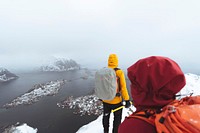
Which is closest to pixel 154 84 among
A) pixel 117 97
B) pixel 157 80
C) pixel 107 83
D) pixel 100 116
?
pixel 157 80

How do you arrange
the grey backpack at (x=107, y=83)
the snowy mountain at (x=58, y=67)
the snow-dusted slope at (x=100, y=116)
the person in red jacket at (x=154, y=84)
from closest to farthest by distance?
1. the person in red jacket at (x=154, y=84)
2. the grey backpack at (x=107, y=83)
3. the snow-dusted slope at (x=100, y=116)
4. the snowy mountain at (x=58, y=67)

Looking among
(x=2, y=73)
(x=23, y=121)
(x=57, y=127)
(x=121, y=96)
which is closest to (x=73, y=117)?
(x=57, y=127)

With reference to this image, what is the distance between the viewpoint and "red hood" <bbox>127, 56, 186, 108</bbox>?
3.69 ft

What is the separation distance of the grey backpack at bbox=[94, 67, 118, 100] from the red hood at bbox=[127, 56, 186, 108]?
2.01 metres

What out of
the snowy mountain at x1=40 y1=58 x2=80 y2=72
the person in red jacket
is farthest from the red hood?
the snowy mountain at x1=40 y1=58 x2=80 y2=72

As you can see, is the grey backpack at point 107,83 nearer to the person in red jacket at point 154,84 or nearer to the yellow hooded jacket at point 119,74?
the yellow hooded jacket at point 119,74

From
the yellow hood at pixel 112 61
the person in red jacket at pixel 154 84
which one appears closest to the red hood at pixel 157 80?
the person in red jacket at pixel 154 84

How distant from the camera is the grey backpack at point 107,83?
329 centimetres

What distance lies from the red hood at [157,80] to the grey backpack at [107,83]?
2.01m

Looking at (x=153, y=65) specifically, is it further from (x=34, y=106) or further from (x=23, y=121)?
(x=34, y=106)

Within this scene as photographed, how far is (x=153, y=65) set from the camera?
1.17m

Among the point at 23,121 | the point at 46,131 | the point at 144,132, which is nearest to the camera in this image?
the point at 144,132

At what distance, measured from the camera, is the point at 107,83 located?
3320mm

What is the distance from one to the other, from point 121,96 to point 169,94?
2.41 metres
